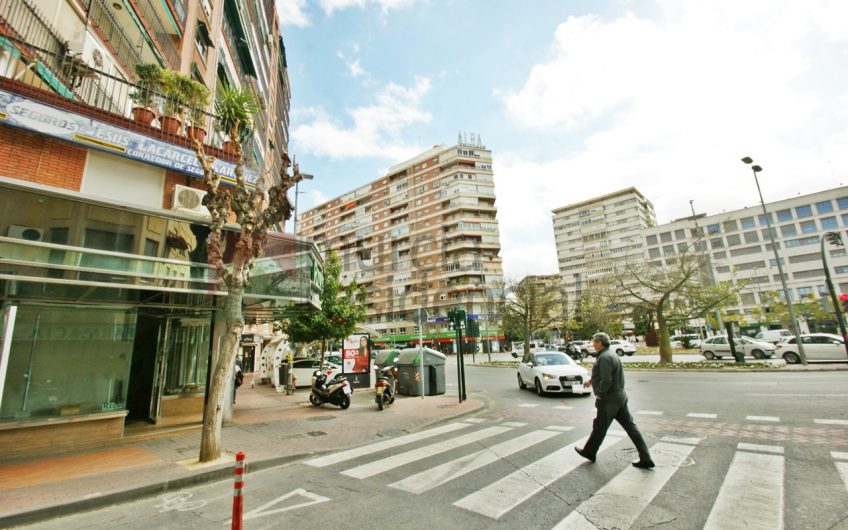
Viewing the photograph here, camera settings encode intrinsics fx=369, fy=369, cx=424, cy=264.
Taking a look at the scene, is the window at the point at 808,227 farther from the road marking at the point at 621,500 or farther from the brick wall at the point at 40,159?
the brick wall at the point at 40,159

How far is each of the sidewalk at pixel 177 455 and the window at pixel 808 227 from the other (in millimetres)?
76014

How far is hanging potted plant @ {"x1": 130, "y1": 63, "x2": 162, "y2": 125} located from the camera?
8.43m

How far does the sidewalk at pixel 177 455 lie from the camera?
449 centimetres

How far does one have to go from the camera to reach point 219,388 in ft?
19.3

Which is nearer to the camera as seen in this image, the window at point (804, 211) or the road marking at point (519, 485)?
the road marking at point (519, 485)

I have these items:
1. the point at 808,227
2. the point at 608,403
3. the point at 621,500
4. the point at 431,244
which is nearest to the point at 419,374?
the point at 608,403

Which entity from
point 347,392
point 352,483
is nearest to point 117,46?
point 347,392

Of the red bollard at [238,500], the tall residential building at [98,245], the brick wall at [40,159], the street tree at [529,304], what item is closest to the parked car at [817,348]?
the street tree at [529,304]

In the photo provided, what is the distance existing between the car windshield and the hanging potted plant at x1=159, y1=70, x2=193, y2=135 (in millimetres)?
13016

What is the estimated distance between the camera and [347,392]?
11.4 meters

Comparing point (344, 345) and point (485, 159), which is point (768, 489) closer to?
point (344, 345)

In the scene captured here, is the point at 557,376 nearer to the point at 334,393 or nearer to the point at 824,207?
the point at 334,393

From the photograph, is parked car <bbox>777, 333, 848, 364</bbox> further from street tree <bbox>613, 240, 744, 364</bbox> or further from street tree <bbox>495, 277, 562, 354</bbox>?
street tree <bbox>495, 277, 562, 354</bbox>

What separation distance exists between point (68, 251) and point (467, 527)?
7.49 m
